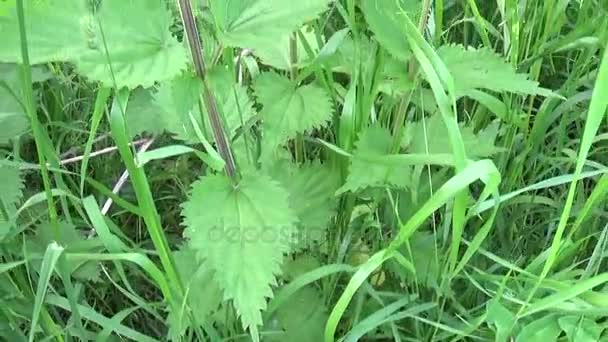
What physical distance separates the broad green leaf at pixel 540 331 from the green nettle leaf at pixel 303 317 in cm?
24

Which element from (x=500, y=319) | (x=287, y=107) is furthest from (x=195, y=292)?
(x=500, y=319)

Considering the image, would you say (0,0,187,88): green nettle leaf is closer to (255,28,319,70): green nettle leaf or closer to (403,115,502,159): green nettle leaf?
(255,28,319,70): green nettle leaf

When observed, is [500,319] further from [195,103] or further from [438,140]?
[195,103]

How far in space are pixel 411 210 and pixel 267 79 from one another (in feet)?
0.80

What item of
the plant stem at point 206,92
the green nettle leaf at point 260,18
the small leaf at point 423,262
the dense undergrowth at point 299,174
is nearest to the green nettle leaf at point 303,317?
the dense undergrowth at point 299,174

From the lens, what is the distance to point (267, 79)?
1.01 metres

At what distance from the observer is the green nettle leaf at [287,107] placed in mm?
951

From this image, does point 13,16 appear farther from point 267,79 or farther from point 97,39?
point 267,79

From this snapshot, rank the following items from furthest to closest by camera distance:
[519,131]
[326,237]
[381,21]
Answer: [519,131], [326,237], [381,21]

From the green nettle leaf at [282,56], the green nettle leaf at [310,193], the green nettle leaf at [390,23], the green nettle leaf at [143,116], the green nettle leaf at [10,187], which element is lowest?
the green nettle leaf at [310,193]

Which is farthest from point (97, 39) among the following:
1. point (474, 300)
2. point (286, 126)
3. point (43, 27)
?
point (474, 300)

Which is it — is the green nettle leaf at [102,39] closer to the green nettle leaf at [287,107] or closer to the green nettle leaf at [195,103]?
the green nettle leaf at [195,103]

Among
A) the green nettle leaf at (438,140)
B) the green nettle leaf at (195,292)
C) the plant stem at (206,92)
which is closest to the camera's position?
the plant stem at (206,92)

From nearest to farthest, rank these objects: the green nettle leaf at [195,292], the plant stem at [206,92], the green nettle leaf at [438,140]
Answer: the plant stem at [206,92]
the green nettle leaf at [195,292]
the green nettle leaf at [438,140]
